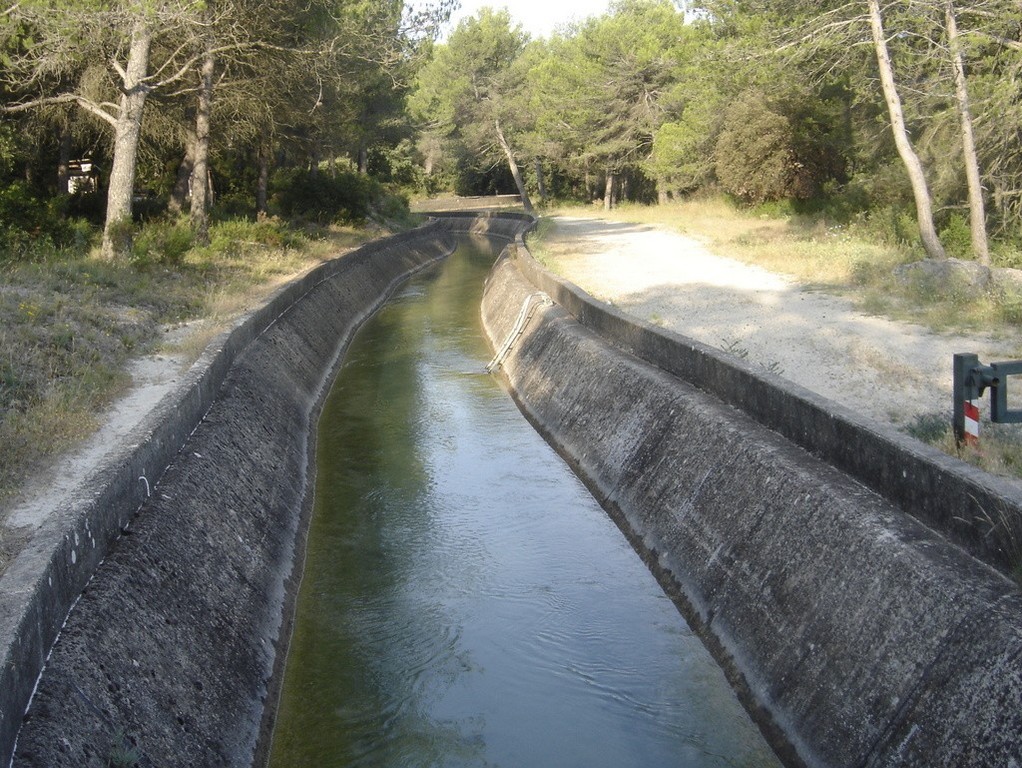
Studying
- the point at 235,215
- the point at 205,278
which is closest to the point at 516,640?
the point at 205,278

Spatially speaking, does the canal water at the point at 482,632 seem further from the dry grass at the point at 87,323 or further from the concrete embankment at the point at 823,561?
the dry grass at the point at 87,323

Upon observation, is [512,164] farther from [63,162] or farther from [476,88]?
[63,162]

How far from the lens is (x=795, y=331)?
559 inches

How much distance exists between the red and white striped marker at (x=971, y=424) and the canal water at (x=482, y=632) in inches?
90.2

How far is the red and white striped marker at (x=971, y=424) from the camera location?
6992 mm

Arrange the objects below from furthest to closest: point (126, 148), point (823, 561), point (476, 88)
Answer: point (476, 88) → point (126, 148) → point (823, 561)

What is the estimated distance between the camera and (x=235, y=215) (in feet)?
98.7

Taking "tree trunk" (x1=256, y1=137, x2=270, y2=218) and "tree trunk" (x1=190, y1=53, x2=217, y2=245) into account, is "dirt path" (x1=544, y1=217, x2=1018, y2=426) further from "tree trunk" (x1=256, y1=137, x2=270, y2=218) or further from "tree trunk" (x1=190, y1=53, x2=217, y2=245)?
"tree trunk" (x1=256, y1=137, x2=270, y2=218)

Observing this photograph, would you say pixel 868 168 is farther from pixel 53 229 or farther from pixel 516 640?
pixel 516 640

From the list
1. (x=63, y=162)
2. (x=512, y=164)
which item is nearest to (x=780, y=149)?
(x=63, y=162)

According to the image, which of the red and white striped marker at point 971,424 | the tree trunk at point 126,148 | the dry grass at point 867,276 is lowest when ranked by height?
the red and white striped marker at point 971,424

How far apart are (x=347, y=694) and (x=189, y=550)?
1.46 metres

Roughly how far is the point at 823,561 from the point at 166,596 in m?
3.97

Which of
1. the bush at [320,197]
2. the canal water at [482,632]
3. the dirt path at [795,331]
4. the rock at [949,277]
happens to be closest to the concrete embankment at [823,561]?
the canal water at [482,632]
